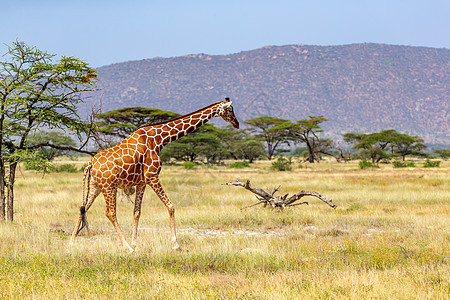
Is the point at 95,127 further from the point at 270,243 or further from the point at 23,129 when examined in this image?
the point at 270,243

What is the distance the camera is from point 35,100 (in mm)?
10578

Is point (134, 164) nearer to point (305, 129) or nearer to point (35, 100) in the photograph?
point (35, 100)

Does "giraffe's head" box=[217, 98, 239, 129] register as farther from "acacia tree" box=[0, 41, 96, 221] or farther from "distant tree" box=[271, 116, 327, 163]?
"distant tree" box=[271, 116, 327, 163]

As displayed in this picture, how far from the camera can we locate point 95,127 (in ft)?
36.9

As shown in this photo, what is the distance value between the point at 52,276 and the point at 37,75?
5.76 m

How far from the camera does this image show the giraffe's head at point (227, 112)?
8.23 meters

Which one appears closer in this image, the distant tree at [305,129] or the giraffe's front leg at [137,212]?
the giraffe's front leg at [137,212]

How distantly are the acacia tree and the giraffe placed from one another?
3.08m

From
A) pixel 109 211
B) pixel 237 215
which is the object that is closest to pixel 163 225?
pixel 237 215

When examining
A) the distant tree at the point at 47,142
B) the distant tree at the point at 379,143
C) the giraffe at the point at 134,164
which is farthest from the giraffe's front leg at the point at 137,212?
the distant tree at the point at 379,143

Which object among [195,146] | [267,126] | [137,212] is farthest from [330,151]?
[137,212]

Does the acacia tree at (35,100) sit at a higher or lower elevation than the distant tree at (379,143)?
higher

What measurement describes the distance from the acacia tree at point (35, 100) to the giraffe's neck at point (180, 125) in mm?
3284

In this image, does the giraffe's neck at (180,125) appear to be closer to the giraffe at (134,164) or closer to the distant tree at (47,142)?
the giraffe at (134,164)
